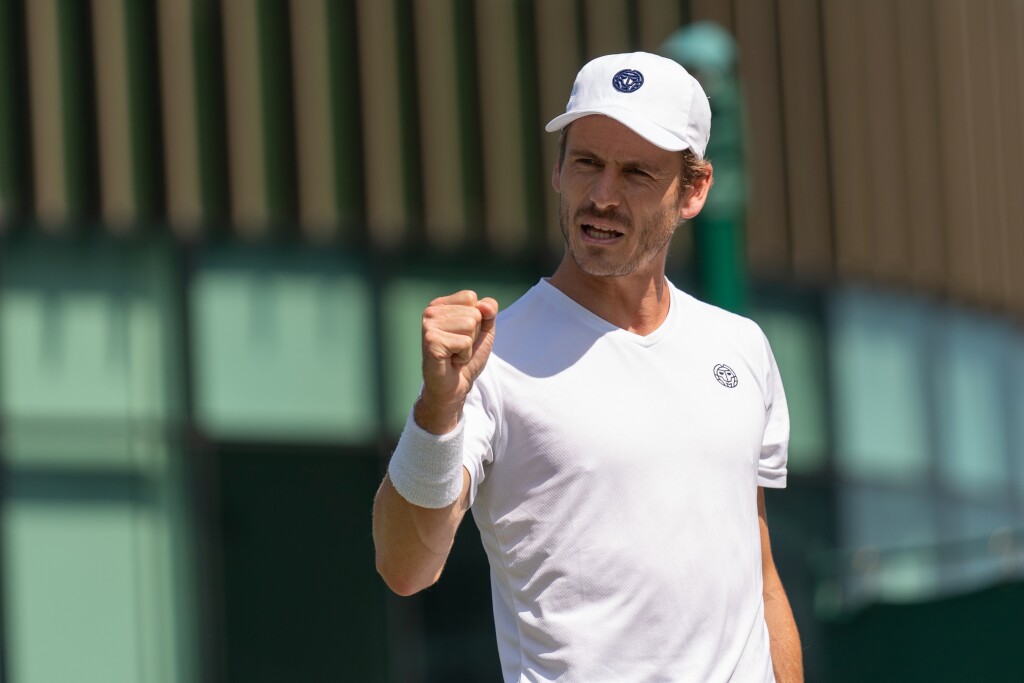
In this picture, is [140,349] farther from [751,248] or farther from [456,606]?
[751,248]

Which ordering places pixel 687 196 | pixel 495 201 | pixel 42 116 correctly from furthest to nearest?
1. pixel 495 201
2. pixel 42 116
3. pixel 687 196

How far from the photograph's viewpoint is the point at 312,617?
34.4 ft

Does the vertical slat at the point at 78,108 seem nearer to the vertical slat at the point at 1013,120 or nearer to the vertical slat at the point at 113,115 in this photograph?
the vertical slat at the point at 113,115

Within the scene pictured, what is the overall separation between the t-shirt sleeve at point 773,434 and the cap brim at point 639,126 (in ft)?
1.73

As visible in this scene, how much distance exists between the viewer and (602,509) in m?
3.47

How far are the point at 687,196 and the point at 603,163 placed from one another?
0.84ft

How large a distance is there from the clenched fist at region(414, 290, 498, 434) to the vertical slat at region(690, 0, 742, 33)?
29.9ft

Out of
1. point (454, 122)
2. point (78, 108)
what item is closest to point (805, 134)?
Result: point (454, 122)

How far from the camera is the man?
345cm

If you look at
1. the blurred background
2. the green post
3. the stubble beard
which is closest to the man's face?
the stubble beard

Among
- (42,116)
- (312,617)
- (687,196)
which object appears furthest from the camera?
(312,617)

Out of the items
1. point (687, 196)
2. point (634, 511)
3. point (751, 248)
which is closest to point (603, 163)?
point (687, 196)

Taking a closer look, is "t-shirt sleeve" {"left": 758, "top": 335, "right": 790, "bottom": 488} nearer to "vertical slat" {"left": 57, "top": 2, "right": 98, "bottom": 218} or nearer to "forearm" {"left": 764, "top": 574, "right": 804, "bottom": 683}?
"forearm" {"left": 764, "top": 574, "right": 804, "bottom": 683}

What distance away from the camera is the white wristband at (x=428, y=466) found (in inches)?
127
